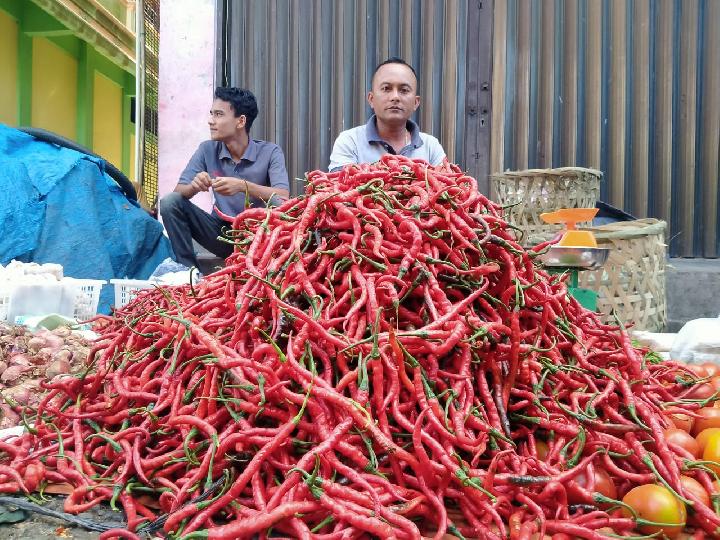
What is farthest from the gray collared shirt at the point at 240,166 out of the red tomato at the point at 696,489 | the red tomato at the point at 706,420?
the red tomato at the point at 696,489

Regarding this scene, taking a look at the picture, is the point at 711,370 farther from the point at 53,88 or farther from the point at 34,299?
the point at 53,88

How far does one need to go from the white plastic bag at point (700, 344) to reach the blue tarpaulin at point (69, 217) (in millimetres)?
3586

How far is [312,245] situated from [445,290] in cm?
41

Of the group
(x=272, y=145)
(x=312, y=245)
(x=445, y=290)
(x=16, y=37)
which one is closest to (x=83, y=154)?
(x=272, y=145)

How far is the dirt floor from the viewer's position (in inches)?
53.3

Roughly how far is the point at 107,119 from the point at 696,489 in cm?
1364

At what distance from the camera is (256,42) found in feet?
16.7

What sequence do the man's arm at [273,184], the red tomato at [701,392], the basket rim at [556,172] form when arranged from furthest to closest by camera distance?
the man's arm at [273,184] → the basket rim at [556,172] → the red tomato at [701,392]

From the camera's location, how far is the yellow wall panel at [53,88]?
10.1 meters

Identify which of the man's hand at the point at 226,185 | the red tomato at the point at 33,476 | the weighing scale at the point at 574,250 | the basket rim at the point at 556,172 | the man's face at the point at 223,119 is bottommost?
the red tomato at the point at 33,476

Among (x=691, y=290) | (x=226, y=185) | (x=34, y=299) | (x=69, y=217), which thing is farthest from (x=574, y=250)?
(x=69, y=217)

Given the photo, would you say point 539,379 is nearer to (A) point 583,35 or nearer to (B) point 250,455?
(B) point 250,455

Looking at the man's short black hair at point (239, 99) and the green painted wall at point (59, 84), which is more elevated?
the green painted wall at point (59, 84)

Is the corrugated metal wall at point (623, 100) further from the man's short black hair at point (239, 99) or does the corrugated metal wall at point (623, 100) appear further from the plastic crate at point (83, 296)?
the plastic crate at point (83, 296)
